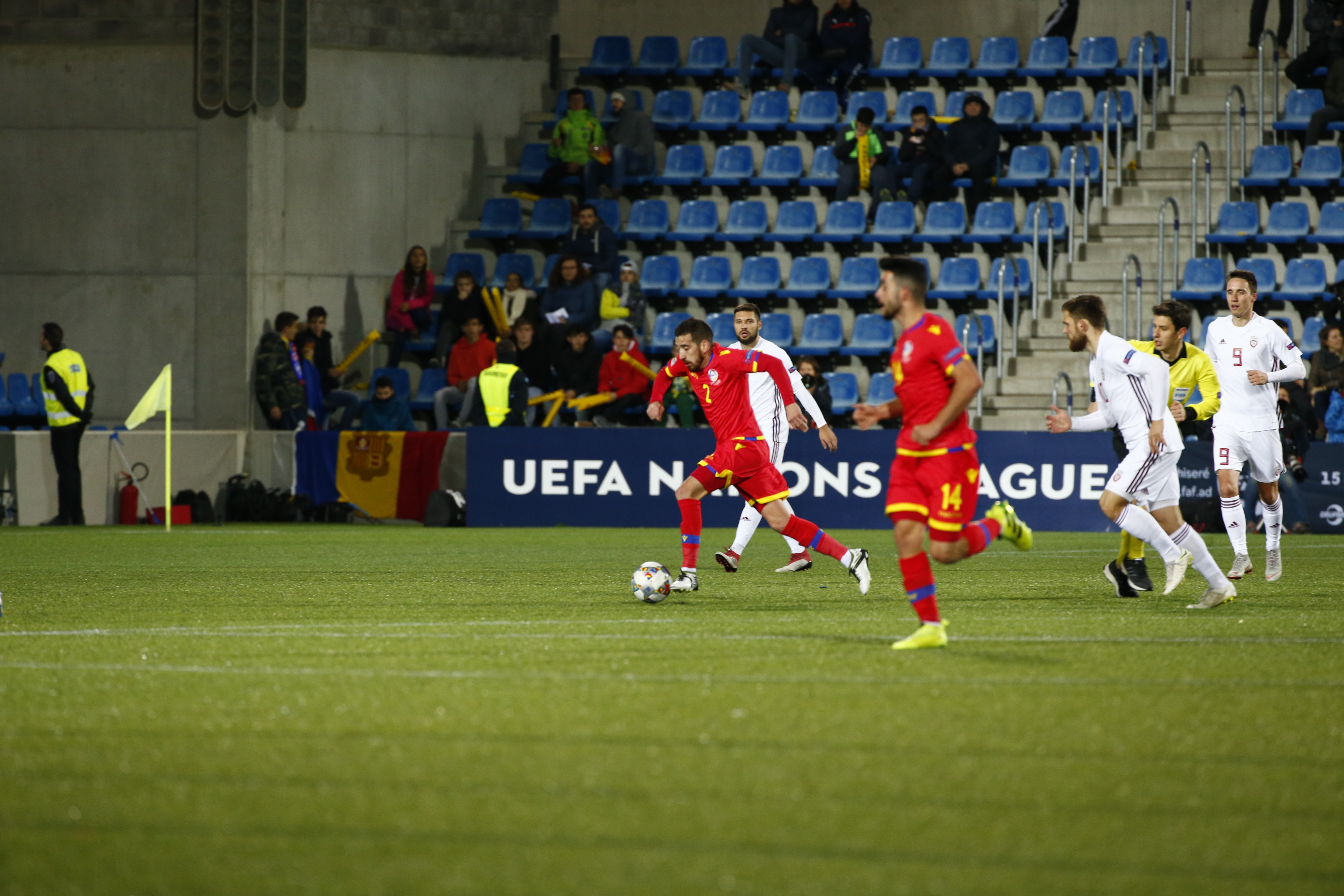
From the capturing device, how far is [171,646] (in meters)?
7.73

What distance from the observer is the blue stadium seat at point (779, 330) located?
71.6ft

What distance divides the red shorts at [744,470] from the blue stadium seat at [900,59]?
14761mm

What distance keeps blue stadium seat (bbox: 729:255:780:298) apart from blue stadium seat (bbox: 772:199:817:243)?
1.26ft

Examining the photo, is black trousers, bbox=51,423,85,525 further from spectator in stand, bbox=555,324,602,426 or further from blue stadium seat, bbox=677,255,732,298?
blue stadium seat, bbox=677,255,732,298

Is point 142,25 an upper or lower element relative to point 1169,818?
upper

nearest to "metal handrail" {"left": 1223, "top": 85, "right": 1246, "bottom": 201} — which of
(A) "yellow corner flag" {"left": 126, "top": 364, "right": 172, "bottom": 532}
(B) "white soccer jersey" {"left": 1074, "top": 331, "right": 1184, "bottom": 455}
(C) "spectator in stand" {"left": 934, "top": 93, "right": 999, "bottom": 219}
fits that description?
(C) "spectator in stand" {"left": 934, "top": 93, "right": 999, "bottom": 219}

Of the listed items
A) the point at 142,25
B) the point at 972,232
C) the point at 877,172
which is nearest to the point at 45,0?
the point at 142,25

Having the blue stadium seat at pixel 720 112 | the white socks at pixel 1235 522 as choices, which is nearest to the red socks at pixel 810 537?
the white socks at pixel 1235 522

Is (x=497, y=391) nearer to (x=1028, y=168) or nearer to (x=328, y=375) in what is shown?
(x=328, y=375)

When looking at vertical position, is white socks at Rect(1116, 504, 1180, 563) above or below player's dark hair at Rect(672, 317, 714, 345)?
below

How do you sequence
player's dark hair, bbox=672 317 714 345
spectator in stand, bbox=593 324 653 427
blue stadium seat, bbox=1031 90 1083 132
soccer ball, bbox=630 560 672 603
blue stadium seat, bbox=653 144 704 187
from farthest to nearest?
blue stadium seat, bbox=653 144 704 187, blue stadium seat, bbox=1031 90 1083 132, spectator in stand, bbox=593 324 653 427, player's dark hair, bbox=672 317 714 345, soccer ball, bbox=630 560 672 603

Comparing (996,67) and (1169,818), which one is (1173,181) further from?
(1169,818)

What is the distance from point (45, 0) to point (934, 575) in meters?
17.0

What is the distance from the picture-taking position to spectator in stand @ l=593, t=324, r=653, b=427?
68.0ft
